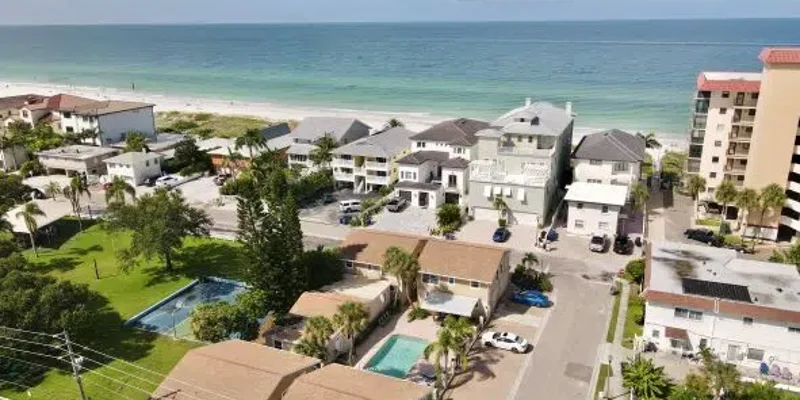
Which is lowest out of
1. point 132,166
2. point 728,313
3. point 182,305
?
point 182,305

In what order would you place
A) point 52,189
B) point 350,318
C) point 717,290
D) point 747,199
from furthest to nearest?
point 52,189, point 747,199, point 717,290, point 350,318

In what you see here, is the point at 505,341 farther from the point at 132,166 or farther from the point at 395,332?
the point at 132,166

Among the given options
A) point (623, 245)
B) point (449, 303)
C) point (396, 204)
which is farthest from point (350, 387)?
point (396, 204)

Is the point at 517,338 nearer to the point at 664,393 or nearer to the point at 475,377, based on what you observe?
the point at 475,377

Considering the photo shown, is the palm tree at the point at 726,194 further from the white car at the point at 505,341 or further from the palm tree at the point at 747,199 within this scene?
the white car at the point at 505,341

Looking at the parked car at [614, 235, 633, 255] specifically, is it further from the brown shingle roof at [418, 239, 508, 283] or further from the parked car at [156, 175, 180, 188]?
the parked car at [156, 175, 180, 188]

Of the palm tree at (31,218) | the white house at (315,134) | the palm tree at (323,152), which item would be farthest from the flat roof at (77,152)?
the palm tree at (323,152)

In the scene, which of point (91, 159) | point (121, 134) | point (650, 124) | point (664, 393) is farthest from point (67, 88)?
point (664, 393)
